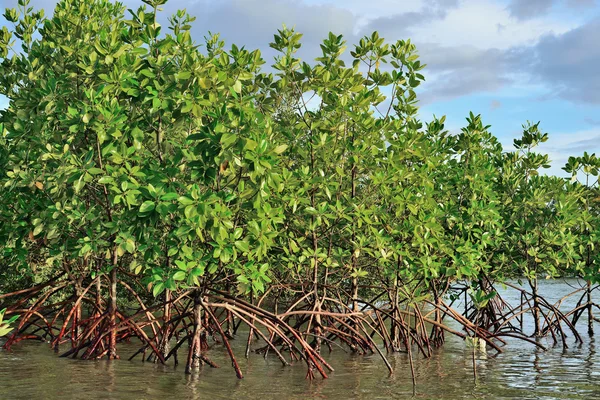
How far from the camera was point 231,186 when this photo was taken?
10.1 m

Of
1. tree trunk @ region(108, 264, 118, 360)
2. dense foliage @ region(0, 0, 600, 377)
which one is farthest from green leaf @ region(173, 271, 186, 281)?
tree trunk @ region(108, 264, 118, 360)

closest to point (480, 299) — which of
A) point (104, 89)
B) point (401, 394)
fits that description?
point (401, 394)

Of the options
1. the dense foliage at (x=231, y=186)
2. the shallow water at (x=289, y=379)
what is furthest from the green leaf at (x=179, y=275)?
the shallow water at (x=289, y=379)

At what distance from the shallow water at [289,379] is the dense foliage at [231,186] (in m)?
0.45

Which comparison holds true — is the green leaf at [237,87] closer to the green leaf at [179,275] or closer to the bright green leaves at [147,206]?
the bright green leaves at [147,206]

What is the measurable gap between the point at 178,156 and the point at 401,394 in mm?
4594

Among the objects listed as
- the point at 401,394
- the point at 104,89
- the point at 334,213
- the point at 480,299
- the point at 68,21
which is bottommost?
the point at 401,394

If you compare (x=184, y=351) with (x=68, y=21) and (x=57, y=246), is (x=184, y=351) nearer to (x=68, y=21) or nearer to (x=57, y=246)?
(x=57, y=246)

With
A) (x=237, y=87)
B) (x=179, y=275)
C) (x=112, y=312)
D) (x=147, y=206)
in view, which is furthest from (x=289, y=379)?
(x=237, y=87)

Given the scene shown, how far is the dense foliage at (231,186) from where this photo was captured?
9602 millimetres

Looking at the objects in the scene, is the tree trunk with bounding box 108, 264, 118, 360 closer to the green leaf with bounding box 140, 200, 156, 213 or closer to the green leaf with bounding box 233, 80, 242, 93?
the green leaf with bounding box 140, 200, 156, 213

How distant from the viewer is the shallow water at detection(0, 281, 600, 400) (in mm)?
9836

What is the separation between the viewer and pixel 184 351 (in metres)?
13.7

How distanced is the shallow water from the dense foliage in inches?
17.9
